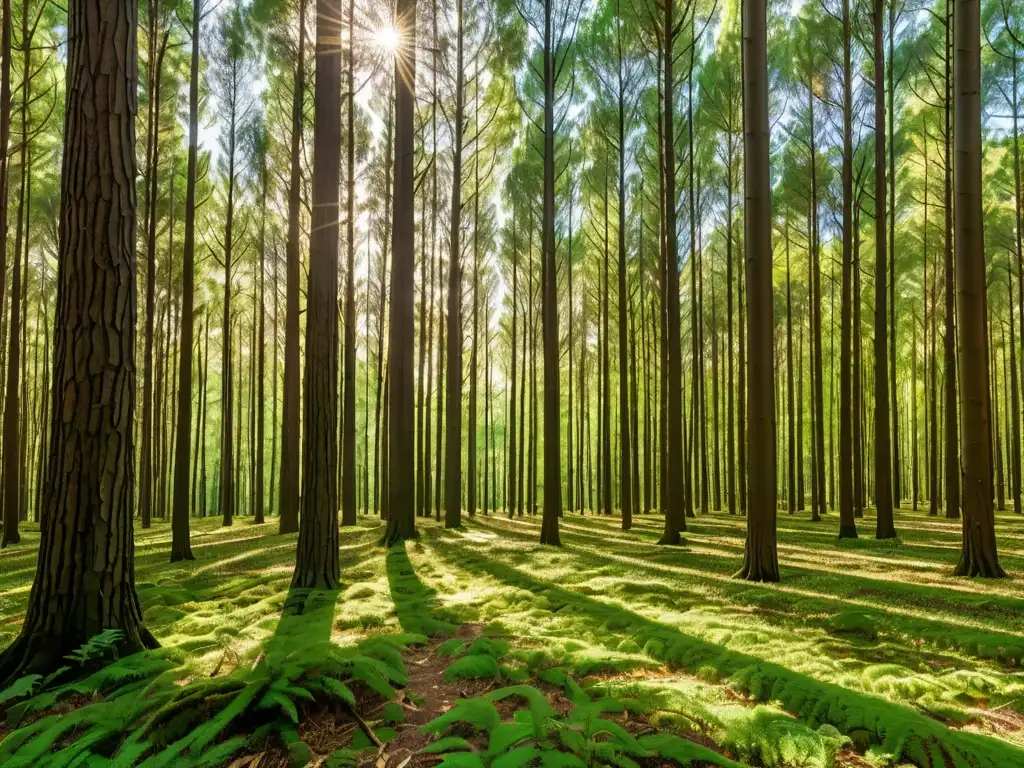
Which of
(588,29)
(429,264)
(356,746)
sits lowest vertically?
(356,746)

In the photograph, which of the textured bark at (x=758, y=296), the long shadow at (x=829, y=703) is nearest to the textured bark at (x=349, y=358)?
the textured bark at (x=758, y=296)

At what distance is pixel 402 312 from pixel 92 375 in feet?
23.1

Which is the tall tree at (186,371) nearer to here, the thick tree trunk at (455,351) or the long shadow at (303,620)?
the long shadow at (303,620)

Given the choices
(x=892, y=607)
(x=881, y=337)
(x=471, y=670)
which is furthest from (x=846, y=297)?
(x=471, y=670)

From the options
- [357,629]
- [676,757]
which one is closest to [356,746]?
[676,757]

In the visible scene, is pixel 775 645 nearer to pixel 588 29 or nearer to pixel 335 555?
pixel 335 555

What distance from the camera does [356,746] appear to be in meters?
2.38

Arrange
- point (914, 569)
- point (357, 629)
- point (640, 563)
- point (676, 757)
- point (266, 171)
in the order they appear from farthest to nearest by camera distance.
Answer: point (266, 171) → point (640, 563) → point (914, 569) → point (357, 629) → point (676, 757)

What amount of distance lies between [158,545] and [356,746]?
10.7 meters

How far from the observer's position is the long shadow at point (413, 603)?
4508 millimetres

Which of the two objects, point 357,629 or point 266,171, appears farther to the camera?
point 266,171

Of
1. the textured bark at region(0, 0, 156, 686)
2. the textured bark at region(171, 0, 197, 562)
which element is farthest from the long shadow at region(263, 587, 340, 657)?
the textured bark at region(171, 0, 197, 562)

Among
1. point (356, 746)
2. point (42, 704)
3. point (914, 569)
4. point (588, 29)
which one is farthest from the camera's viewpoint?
point (588, 29)

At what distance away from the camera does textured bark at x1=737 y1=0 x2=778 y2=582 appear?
653 cm
